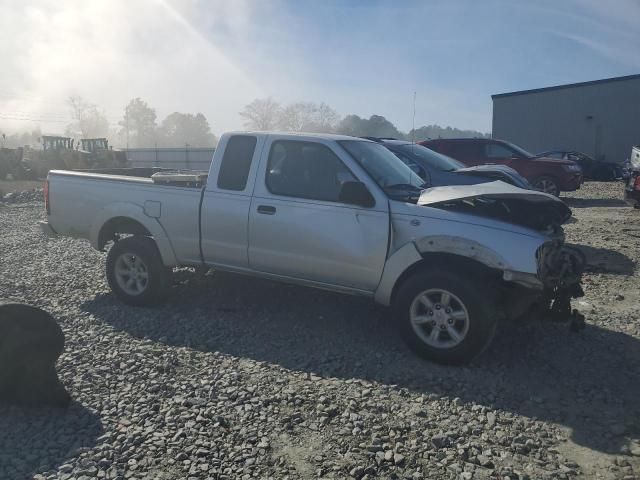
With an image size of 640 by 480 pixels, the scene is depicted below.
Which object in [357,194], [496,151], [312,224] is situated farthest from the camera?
[496,151]

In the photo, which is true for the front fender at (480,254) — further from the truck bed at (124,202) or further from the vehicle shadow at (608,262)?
the vehicle shadow at (608,262)

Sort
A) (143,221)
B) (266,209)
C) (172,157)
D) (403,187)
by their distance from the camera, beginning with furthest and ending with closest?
(172,157) < (143,221) < (403,187) < (266,209)

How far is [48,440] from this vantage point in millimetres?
3357

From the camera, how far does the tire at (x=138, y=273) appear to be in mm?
5762

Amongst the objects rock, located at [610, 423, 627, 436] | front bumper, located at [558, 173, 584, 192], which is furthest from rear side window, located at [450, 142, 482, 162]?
rock, located at [610, 423, 627, 436]

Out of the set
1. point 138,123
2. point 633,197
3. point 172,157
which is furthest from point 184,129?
point 633,197

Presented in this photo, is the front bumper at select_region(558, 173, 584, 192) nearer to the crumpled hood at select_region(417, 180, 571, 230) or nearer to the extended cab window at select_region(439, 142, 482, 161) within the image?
the extended cab window at select_region(439, 142, 482, 161)

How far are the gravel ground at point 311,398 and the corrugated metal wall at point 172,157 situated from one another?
2582 cm

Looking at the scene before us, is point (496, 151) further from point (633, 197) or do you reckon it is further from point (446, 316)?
point (446, 316)

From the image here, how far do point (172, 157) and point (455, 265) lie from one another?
31.8 metres

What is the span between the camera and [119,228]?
6113 millimetres

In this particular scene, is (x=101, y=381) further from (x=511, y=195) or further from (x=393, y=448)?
(x=511, y=195)

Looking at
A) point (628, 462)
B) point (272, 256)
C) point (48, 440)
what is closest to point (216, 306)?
point (272, 256)

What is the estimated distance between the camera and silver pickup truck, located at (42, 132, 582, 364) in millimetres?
4320
